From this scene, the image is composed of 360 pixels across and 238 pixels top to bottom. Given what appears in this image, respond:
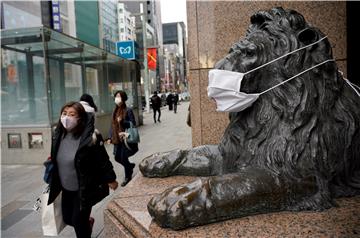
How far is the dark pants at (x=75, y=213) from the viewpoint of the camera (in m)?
3.49

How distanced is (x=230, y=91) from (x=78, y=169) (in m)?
2.14

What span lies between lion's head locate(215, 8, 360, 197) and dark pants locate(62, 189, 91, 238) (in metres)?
2.21

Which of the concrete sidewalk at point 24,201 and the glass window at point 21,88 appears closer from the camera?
the concrete sidewalk at point 24,201

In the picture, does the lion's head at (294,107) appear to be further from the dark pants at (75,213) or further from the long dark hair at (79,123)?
the dark pants at (75,213)

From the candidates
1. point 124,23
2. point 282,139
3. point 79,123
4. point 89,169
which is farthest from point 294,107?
point 124,23

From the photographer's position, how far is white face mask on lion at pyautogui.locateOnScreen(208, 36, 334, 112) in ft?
6.19

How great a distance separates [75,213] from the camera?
350cm

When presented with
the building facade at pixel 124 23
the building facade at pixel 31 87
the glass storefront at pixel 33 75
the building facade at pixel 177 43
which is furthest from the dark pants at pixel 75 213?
the building facade at pixel 177 43

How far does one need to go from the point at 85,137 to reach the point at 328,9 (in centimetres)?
291

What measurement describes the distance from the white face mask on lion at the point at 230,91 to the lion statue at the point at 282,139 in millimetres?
39

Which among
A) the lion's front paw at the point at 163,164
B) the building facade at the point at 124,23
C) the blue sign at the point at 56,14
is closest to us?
the lion's front paw at the point at 163,164

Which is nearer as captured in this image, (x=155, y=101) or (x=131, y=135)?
(x=131, y=135)

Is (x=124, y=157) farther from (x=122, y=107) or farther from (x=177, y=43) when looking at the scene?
(x=177, y=43)

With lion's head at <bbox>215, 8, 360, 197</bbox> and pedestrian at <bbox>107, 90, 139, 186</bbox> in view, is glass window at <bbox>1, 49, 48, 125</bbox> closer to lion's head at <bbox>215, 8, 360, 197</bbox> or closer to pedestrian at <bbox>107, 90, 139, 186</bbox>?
pedestrian at <bbox>107, 90, 139, 186</bbox>
